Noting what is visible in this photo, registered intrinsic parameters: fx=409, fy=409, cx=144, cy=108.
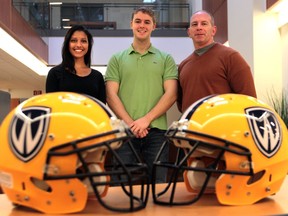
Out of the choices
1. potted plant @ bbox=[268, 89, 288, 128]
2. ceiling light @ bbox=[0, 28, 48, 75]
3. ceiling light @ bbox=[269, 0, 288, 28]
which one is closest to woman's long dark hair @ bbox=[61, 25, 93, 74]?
potted plant @ bbox=[268, 89, 288, 128]

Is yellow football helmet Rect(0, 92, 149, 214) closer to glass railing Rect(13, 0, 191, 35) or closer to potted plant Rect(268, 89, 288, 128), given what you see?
potted plant Rect(268, 89, 288, 128)

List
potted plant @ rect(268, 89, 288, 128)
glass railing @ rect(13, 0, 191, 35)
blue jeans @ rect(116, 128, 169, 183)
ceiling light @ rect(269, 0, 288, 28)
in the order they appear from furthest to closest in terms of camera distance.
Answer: glass railing @ rect(13, 0, 191, 35) → ceiling light @ rect(269, 0, 288, 28) → potted plant @ rect(268, 89, 288, 128) → blue jeans @ rect(116, 128, 169, 183)

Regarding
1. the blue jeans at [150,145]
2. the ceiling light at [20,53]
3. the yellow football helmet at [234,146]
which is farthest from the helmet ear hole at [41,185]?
the ceiling light at [20,53]

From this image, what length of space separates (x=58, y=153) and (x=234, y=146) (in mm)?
454

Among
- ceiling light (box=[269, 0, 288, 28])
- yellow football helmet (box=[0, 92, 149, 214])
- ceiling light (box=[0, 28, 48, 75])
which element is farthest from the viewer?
ceiling light (box=[0, 28, 48, 75])

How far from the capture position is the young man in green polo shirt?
6.08 feet

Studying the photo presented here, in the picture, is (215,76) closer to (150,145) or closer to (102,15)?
(150,145)

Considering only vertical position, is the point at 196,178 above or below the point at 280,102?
below

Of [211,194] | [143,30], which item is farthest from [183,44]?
[211,194]

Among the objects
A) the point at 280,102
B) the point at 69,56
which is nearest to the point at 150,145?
the point at 69,56

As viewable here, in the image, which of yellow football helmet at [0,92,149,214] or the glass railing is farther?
the glass railing

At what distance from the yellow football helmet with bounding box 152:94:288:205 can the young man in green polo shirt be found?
2.17ft

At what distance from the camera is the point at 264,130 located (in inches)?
44.4

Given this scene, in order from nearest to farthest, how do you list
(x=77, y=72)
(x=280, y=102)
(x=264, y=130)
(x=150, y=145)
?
1. (x=264, y=130)
2. (x=150, y=145)
3. (x=77, y=72)
4. (x=280, y=102)
